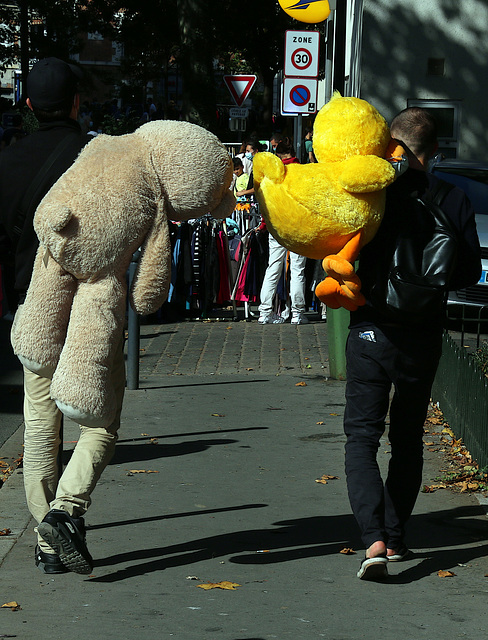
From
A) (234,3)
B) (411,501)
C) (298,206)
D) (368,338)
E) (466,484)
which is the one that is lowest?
(466,484)

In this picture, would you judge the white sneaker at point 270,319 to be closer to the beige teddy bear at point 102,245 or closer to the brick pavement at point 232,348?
the brick pavement at point 232,348

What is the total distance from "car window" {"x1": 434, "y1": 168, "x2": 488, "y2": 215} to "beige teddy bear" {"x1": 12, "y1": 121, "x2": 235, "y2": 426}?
376 inches

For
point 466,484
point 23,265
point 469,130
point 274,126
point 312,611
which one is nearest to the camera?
point 312,611

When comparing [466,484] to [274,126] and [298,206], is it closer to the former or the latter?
[298,206]

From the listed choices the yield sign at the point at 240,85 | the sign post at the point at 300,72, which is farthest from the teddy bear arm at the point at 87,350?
the yield sign at the point at 240,85

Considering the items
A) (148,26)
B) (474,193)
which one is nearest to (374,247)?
(474,193)

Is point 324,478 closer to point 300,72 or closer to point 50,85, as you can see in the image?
point 50,85

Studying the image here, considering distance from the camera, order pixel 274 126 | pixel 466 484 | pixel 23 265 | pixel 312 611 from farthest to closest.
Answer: pixel 274 126, pixel 466 484, pixel 23 265, pixel 312 611

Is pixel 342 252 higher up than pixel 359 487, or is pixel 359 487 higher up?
pixel 342 252

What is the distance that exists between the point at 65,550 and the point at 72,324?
3.07ft

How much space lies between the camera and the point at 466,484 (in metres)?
6.23

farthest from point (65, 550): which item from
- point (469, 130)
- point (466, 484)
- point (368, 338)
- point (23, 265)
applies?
point (469, 130)

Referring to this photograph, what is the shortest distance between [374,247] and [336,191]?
0.35 meters

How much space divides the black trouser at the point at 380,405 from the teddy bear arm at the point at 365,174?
0.64m
